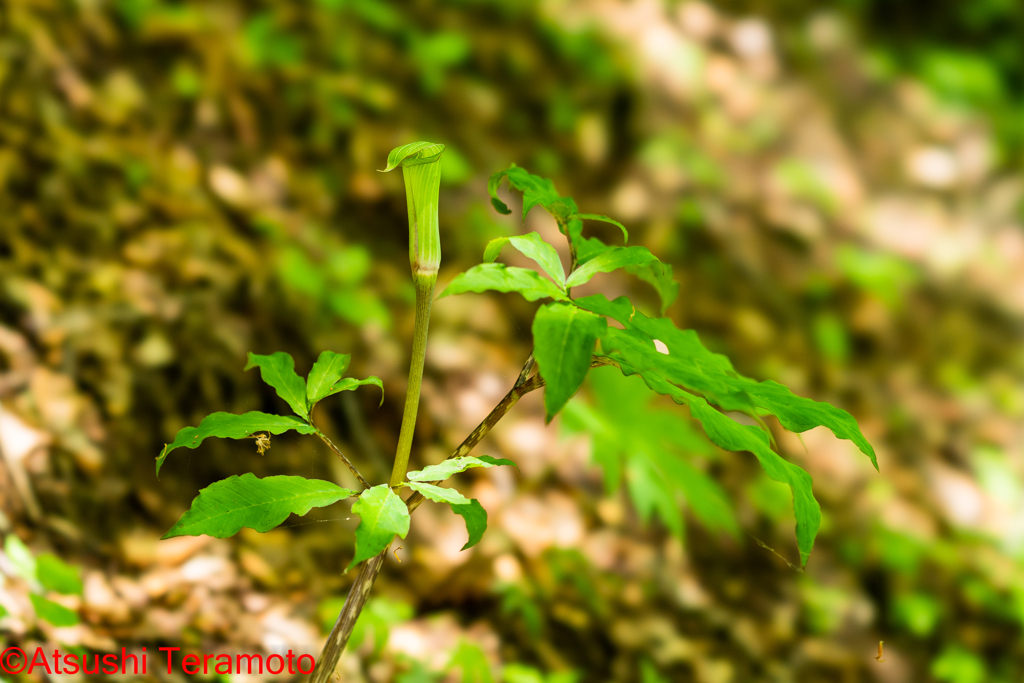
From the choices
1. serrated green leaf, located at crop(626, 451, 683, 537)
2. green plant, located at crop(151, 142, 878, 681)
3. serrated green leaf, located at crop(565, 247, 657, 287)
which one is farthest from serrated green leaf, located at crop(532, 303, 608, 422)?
serrated green leaf, located at crop(626, 451, 683, 537)

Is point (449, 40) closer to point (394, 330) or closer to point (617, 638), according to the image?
point (394, 330)

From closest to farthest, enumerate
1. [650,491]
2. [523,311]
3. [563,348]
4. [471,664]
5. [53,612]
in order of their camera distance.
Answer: [563,348]
[53,612]
[471,664]
[650,491]
[523,311]

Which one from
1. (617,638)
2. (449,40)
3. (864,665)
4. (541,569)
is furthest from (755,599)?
(449,40)

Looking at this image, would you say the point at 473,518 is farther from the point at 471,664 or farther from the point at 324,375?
the point at 471,664

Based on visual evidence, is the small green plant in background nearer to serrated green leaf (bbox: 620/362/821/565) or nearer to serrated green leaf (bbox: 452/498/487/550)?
serrated green leaf (bbox: 452/498/487/550)

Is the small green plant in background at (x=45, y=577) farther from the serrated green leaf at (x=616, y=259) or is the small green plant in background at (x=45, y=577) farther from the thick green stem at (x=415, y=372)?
the serrated green leaf at (x=616, y=259)

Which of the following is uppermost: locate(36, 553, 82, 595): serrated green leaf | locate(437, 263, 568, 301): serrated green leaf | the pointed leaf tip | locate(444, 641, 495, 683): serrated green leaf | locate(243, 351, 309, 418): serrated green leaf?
the pointed leaf tip

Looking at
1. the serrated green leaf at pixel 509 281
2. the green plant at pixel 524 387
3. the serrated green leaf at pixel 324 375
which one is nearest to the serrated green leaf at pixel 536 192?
the green plant at pixel 524 387

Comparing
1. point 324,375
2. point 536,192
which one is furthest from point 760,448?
point 324,375
